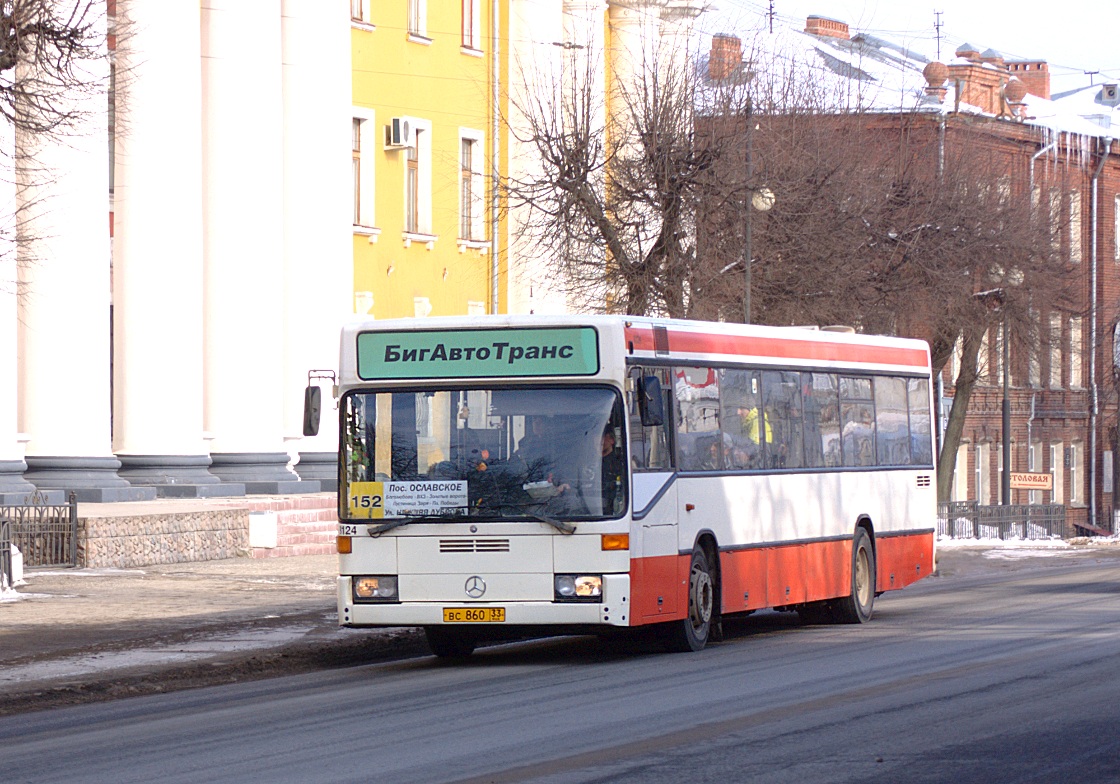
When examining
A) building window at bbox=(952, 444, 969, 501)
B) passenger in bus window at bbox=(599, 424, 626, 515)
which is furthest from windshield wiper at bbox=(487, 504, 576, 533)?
building window at bbox=(952, 444, 969, 501)

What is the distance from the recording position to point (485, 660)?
17812mm

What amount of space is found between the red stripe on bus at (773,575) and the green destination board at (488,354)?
1728mm

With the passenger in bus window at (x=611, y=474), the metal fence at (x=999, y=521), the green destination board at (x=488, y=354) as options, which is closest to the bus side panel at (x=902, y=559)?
the passenger in bus window at (x=611, y=474)

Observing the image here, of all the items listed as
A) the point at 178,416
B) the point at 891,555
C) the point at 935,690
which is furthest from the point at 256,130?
the point at 935,690

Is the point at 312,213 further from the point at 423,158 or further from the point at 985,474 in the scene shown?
the point at 985,474

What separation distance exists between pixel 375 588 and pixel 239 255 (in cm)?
2038

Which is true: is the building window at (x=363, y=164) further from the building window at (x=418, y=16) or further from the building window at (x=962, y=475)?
the building window at (x=962, y=475)

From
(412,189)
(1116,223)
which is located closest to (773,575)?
(412,189)

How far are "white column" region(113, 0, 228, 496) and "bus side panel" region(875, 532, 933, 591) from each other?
46.7 feet

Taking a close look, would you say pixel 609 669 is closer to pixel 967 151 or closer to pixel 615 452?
pixel 615 452

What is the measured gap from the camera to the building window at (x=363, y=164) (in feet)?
139

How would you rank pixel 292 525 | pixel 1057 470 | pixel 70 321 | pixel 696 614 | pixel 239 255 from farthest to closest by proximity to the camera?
1. pixel 1057 470
2. pixel 239 255
3. pixel 292 525
4. pixel 70 321
5. pixel 696 614

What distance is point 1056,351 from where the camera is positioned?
61562 mm

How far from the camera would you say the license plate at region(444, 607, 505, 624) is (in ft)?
53.9
